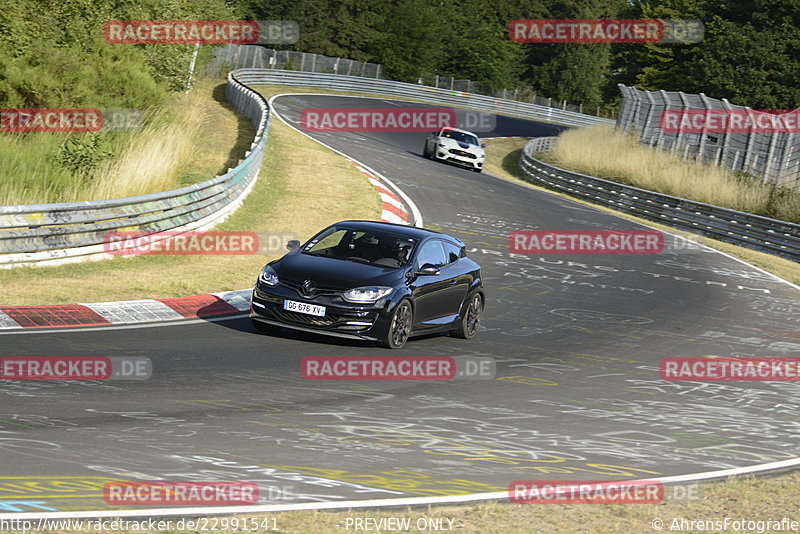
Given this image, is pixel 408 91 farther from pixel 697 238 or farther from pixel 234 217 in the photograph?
pixel 234 217

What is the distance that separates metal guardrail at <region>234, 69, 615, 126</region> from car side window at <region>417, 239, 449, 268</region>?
40911 millimetres

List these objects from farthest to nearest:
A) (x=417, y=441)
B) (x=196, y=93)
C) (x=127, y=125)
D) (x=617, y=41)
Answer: (x=617, y=41) < (x=196, y=93) < (x=127, y=125) < (x=417, y=441)

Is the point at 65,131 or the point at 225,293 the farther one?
the point at 65,131

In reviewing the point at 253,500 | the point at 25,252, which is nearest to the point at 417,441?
the point at 253,500

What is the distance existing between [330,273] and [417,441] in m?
4.29

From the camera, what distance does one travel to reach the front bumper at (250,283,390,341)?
11.9 m

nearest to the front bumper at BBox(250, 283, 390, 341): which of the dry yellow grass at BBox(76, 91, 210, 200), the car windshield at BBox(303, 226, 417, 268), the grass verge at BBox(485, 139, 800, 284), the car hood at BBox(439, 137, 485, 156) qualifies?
the car windshield at BBox(303, 226, 417, 268)

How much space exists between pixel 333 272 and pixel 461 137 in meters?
27.3

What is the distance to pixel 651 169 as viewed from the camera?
1555 inches

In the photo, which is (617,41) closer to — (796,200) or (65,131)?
(796,200)

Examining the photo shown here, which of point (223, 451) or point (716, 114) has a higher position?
point (716, 114)

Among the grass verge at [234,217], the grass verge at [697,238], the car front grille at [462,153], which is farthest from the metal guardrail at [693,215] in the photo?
the grass verge at [234,217]

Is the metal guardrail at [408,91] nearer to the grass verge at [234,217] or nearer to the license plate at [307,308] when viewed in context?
the grass verge at [234,217]

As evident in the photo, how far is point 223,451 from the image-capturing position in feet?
24.2
